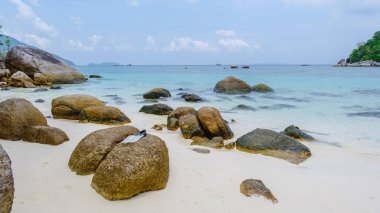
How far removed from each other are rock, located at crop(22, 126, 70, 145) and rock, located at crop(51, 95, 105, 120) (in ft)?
11.1

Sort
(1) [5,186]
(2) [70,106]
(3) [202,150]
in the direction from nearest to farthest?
(1) [5,186]
(3) [202,150]
(2) [70,106]

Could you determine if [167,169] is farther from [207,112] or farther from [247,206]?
[207,112]

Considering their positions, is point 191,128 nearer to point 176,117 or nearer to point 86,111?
point 176,117

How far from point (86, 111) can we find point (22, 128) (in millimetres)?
2786

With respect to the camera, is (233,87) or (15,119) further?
(233,87)

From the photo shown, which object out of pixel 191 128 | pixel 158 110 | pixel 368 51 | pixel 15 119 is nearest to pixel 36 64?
pixel 158 110

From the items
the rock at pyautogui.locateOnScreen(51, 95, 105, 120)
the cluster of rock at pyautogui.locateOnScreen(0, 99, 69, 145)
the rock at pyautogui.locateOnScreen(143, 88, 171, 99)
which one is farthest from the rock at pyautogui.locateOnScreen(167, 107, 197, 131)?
the rock at pyautogui.locateOnScreen(143, 88, 171, 99)

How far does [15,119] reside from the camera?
658 centimetres

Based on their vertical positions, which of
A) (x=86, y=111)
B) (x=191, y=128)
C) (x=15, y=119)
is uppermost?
(x=15, y=119)

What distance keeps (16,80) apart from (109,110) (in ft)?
57.7

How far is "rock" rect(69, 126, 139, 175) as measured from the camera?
194 inches

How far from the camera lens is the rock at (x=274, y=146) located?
665 centimetres

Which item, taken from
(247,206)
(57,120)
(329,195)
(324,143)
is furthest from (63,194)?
(324,143)

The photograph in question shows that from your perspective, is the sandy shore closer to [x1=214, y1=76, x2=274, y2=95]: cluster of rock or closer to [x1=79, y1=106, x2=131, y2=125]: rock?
[x1=79, y1=106, x2=131, y2=125]: rock
